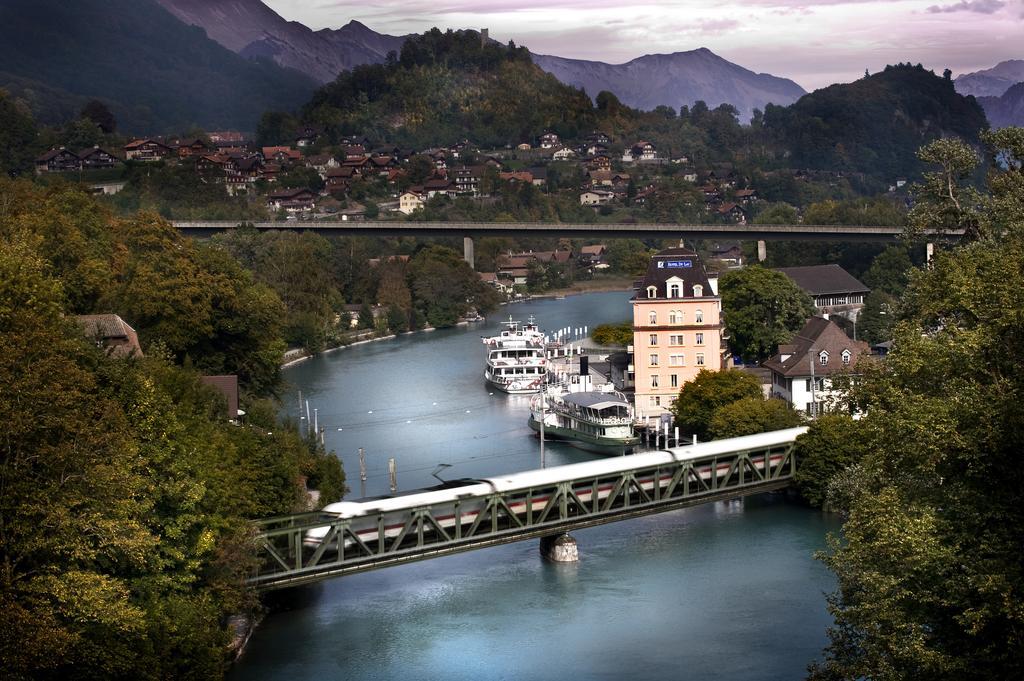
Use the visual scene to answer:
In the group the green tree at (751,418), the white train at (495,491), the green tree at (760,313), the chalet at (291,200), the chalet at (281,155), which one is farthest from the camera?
the chalet at (281,155)

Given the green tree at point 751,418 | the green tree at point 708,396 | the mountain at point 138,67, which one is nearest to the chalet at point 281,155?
the mountain at point 138,67

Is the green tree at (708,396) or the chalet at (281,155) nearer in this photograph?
the green tree at (708,396)

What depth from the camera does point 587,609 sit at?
13688 mm

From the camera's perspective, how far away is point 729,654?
40.9 feet

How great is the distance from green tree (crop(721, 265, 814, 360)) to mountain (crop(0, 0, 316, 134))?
72.3 meters

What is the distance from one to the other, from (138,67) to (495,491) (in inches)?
3971

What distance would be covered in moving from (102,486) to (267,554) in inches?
129

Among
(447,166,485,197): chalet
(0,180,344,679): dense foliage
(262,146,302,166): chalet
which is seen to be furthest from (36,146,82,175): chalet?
(0,180,344,679): dense foliage

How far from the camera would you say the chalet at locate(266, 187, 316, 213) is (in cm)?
5978

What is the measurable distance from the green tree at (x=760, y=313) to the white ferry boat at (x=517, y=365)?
327 cm

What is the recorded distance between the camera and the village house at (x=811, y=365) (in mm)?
21734

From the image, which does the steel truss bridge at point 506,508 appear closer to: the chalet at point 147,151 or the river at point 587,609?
the river at point 587,609

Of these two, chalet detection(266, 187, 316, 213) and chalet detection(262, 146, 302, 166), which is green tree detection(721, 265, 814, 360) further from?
chalet detection(262, 146, 302, 166)

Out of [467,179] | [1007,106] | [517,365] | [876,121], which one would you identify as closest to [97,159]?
[467,179]
